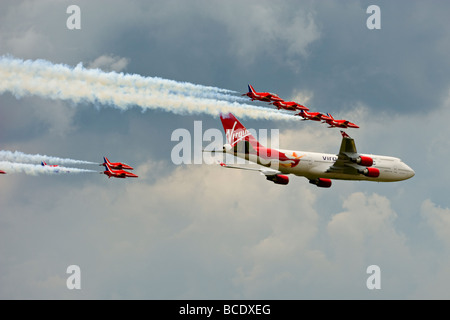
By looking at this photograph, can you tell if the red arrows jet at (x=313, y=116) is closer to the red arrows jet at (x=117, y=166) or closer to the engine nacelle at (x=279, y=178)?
the engine nacelle at (x=279, y=178)

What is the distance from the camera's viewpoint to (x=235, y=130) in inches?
2719

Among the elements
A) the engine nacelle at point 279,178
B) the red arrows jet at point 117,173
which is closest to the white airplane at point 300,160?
the engine nacelle at point 279,178

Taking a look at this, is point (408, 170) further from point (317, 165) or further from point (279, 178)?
point (279, 178)

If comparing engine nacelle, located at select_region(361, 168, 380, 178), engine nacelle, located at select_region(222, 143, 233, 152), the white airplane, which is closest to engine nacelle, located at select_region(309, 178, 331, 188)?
the white airplane

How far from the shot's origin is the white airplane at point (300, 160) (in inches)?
2662

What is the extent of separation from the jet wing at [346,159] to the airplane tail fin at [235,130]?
861 cm

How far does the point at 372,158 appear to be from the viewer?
241ft

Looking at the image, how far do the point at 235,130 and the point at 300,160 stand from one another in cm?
733

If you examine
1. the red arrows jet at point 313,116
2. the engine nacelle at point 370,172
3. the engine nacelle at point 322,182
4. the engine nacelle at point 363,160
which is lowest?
the engine nacelle at point 322,182
